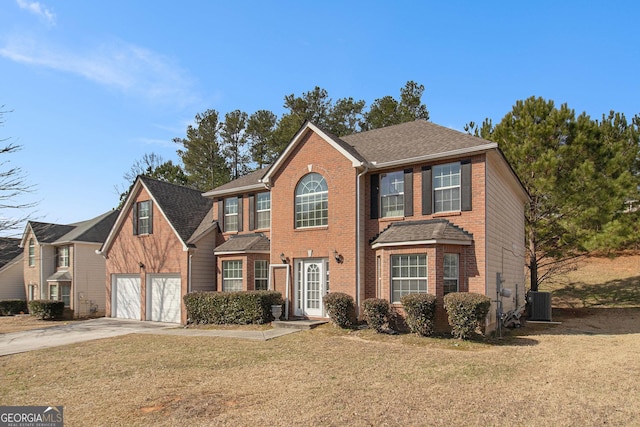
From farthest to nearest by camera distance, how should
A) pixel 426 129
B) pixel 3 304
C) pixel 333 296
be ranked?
pixel 3 304
pixel 426 129
pixel 333 296

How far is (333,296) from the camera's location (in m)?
15.3

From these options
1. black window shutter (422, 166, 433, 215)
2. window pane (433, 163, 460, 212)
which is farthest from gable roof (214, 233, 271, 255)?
window pane (433, 163, 460, 212)

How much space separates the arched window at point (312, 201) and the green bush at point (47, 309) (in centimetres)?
1853

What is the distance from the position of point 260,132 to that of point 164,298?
24.9 m

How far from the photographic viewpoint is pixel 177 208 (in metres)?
22.2

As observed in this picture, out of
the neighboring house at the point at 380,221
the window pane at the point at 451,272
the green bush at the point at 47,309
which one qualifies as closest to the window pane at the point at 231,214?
the neighboring house at the point at 380,221

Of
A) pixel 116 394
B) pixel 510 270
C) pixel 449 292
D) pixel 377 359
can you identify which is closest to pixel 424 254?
pixel 449 292

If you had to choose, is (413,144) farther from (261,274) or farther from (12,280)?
(12,280)

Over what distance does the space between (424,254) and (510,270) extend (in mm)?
5936

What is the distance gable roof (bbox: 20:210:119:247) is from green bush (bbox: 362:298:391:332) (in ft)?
74.0

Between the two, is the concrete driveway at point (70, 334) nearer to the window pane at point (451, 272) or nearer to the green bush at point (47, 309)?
the green bush at point (47, 309)

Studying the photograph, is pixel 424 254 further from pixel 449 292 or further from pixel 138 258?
pixel 138 258

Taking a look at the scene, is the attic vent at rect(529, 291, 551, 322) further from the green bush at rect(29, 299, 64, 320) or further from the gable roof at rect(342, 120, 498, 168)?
the green bush at rect(29, 299, 64, 320)

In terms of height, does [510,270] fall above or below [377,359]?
above
